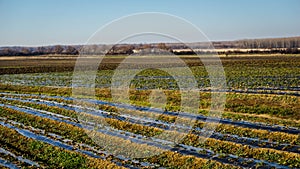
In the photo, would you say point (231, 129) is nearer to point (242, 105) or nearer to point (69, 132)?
point (242, 105)

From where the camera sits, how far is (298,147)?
1253cm

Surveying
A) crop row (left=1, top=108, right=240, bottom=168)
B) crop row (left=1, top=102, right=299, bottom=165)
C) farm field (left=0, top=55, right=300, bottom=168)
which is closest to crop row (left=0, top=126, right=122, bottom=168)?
farm field (left=0, top=55, right=300, bottom=168)

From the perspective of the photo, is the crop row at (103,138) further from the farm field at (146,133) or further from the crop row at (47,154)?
the crop row at (47,154)

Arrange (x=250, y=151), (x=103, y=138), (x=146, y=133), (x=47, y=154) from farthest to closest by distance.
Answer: (x=146, y=133) < (x=103, y=138) < (x=47, y=154) < (x=250, y=151)

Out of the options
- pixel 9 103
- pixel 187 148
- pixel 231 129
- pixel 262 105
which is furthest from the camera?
pixel 9 103

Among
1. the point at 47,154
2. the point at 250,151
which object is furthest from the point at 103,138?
the point at 250,151

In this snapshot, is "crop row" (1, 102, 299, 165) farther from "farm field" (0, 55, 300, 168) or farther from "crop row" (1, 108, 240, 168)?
"crop row" (1, 108, 240, 168)

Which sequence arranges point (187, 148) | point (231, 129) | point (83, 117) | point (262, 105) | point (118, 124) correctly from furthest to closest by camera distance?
point (262, 105), point (83, 117), point (118, 124), point (231, 129), point (187, 148)

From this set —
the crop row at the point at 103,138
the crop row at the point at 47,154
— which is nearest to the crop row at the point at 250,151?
the crop row at the point at 103,138

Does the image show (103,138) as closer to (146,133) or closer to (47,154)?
(146,133)

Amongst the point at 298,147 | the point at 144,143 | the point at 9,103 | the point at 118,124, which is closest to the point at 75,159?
the point at 144,143

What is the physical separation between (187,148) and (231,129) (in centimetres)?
315

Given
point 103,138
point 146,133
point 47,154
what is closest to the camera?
point 47,154

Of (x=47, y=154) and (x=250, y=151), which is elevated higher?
(x=47, y=154)
